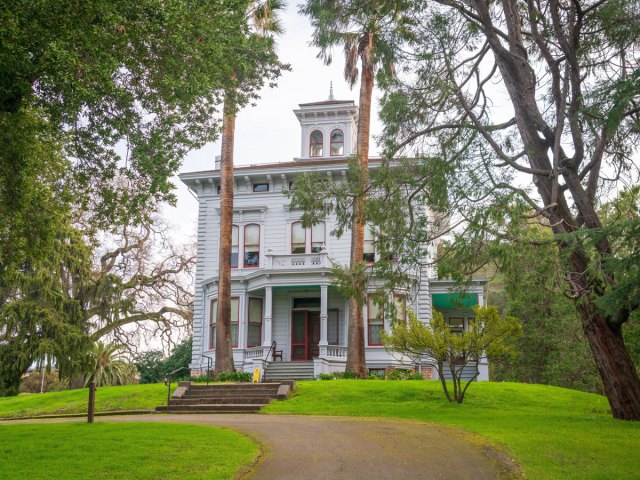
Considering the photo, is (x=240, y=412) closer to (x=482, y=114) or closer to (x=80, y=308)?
(x=482, y=114)

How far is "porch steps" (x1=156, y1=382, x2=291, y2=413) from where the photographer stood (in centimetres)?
1827

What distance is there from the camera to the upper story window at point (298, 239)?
97.8 ft

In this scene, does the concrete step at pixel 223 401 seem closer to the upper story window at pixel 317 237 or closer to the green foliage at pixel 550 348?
the green foliage at pixel 550 348

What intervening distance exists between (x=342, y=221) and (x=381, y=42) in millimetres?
4553

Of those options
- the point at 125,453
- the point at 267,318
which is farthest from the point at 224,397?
the point at 125,453

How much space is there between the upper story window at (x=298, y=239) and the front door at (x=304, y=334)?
9.19 feet

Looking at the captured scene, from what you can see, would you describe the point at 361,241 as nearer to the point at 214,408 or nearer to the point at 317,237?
the point at 317,237

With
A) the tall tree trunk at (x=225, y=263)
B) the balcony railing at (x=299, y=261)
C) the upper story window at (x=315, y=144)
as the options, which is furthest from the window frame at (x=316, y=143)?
the tall tree trunk at (x=225, y=263)

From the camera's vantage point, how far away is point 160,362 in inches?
1720

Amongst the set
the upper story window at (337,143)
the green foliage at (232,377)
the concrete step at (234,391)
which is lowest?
the concrete step at (234,391)

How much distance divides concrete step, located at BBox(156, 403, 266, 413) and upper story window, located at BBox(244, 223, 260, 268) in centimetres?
1190

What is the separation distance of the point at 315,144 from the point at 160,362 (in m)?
19.6

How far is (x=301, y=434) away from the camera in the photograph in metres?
12.0

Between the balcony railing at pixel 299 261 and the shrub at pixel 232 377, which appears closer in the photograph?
the shrub at pixel 232 377
